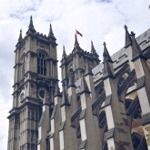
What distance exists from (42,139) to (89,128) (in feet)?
39.4

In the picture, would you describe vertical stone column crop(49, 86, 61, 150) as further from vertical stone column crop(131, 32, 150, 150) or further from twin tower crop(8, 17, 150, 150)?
vertical stone column crop(131, 32, 150, 150)

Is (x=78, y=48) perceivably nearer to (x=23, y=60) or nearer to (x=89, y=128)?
(x=23, y=60)

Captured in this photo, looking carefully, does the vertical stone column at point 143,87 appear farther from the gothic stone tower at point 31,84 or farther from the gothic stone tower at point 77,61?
the gothic stone tower at point 77,61

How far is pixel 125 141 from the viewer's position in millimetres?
22547

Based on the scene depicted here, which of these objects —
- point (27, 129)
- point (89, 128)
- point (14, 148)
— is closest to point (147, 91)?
point (89, 128)

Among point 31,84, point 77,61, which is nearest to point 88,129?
point 31,84

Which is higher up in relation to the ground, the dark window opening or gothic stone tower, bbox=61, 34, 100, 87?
gothic stone tower, bbox=61, 34, 100, 87

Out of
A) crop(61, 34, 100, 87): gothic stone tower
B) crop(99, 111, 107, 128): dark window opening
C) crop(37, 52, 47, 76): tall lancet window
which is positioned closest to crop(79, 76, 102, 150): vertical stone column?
crop(99, 111, 107, 128): dark window opening

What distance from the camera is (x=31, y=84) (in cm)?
4688

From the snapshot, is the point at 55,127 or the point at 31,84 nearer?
the point at 55,127

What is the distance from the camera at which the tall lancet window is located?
50719 mm

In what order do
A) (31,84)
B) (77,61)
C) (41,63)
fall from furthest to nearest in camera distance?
(77,61)
(41,63)
(31,84)

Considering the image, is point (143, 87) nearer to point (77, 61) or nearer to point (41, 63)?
point (41, 63)

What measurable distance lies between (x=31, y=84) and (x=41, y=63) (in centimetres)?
612
